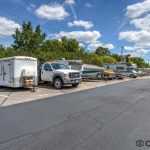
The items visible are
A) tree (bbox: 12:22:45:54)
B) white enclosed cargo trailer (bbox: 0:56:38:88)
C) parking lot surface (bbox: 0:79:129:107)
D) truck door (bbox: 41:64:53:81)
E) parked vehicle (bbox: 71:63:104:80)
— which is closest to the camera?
parking lot surface (bbox: 0:79:129:107)

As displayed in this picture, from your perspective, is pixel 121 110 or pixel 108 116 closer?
pixel 108 116

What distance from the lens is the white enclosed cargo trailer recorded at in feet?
53.5

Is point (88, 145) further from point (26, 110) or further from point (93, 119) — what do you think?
point (26, 110)

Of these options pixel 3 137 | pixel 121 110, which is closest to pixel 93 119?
pixel 121 110

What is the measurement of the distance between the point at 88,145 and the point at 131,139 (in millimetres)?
1137

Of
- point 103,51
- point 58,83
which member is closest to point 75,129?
point 58,83

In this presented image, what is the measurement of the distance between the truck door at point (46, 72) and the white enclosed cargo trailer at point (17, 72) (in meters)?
2.08

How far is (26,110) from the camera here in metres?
9.34

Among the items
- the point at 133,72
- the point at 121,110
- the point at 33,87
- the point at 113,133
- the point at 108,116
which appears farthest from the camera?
the point at 133,72

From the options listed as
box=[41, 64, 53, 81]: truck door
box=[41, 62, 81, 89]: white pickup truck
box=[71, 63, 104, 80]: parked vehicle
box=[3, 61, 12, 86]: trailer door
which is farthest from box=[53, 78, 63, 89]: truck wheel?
box=[71, 63, 104, 80]: parked vehicle

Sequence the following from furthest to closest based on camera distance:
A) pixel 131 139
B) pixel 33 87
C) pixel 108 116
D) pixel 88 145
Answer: pixel 33 87
pixel 108 116
pixel 131 139
pixel 88 145

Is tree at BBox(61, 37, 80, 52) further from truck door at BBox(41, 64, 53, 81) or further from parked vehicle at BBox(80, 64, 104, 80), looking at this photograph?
truck door at BBox(41, 64, 53, 81)

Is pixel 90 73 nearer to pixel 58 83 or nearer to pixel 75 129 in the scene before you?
pixel 58 83

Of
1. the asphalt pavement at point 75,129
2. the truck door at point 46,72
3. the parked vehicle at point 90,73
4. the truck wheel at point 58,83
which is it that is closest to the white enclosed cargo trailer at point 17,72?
the truck wheel at point 58,83
